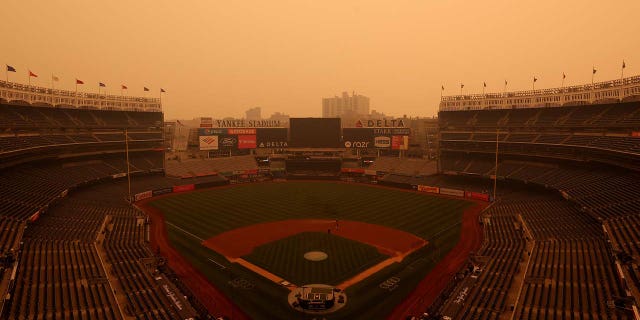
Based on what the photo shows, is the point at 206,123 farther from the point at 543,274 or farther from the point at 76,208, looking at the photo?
the point at 543,274

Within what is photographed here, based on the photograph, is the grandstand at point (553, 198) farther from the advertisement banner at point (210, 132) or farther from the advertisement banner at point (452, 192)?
the advertisement banner at point (210, 132)

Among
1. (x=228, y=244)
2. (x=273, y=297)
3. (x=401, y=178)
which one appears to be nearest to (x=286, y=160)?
(x=401, y=178)

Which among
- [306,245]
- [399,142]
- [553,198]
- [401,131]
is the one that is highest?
[401,131]

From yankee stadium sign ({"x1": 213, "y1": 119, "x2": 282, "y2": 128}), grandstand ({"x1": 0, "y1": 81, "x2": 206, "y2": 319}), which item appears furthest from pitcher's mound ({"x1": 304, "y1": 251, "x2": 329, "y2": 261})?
yankee stadium sign ({"x1": 213, "y1": 119, "x2": 282, "y2": 128})

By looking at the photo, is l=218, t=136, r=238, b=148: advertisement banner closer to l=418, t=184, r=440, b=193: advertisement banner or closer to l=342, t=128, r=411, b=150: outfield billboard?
l=342, t=128, r=411, b=150: outfield billboard

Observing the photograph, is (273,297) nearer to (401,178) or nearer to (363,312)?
(363,312)

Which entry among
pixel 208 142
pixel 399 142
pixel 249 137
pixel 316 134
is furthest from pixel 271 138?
pixel 399 142
